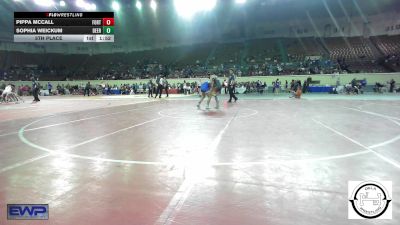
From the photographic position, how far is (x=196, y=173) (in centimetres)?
526

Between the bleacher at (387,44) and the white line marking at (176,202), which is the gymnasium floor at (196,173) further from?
the bleacher at (387,44)

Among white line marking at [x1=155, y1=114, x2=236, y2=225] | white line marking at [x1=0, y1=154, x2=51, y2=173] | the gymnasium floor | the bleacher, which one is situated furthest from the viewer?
the bleacher

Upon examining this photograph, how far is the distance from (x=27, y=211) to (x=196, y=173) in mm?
2509

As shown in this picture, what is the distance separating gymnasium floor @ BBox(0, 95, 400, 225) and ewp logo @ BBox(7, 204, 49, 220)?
0.10m

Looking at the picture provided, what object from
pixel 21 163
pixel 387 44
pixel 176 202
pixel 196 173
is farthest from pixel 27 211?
pixel 387 44

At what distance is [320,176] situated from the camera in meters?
4.99

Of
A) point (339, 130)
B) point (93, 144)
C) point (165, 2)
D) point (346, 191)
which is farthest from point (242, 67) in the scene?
point (346, 191)

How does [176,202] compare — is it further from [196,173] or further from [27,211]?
[27,211]

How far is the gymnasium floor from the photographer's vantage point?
368cm
